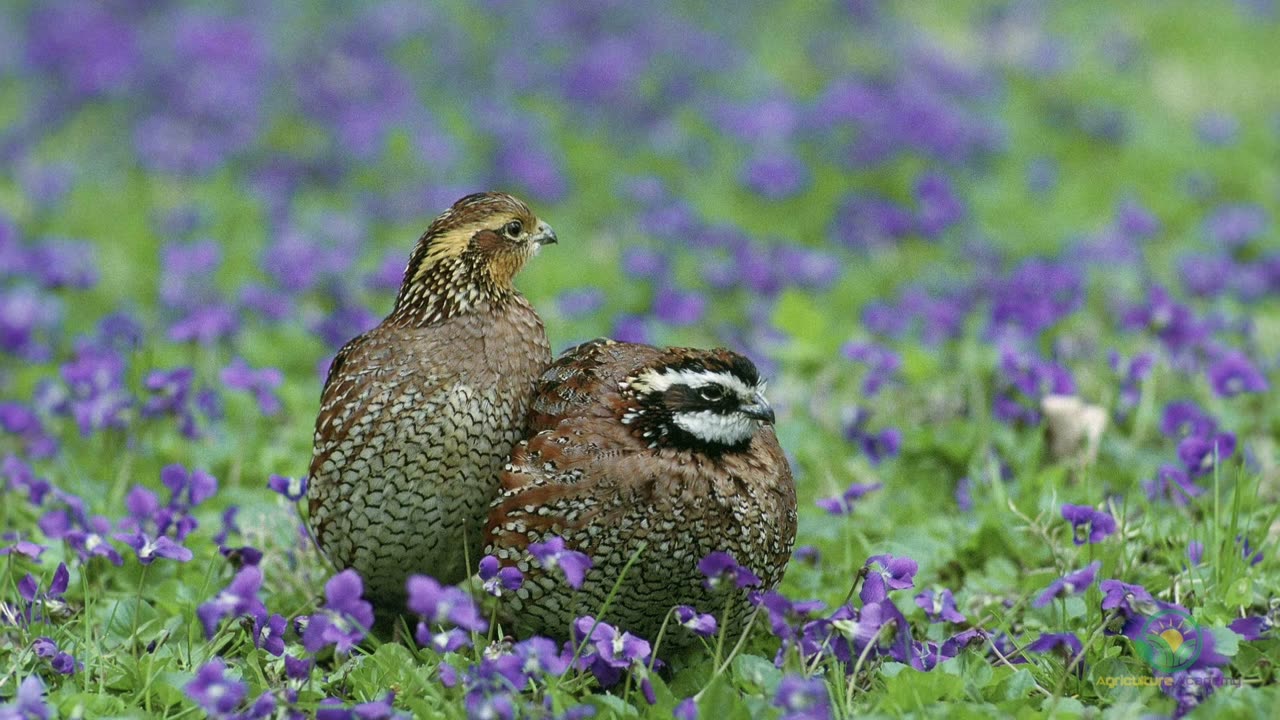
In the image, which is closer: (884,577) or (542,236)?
(884,577)

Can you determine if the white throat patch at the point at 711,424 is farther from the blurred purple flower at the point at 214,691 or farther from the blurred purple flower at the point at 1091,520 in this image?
the blurred purple flower at the point at 214,691

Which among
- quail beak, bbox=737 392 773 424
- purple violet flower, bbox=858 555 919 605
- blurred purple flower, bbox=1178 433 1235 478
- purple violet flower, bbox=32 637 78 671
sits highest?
quail beak, bbox=737 392 773 424

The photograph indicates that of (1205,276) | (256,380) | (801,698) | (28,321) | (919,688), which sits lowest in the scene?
(919,688)

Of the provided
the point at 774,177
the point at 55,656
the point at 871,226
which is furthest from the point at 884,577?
the point at 774,177

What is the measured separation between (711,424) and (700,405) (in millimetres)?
62

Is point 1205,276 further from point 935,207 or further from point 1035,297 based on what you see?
point 935,207

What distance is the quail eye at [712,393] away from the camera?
13.7 ft

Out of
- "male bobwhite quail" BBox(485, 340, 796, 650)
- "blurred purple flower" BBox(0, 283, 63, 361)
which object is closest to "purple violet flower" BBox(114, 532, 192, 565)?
A: "male bobwhite quail" BBox(485, 340, 796, 650)

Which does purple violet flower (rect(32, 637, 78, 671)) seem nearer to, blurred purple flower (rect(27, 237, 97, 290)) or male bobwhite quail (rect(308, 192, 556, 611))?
male bobwhite quail (rect(308, 192, 556, 611))

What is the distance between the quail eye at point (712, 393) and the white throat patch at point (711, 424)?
37 millimetres

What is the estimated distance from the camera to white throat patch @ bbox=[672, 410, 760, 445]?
419cm

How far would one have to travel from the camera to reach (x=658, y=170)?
11141 millimetres

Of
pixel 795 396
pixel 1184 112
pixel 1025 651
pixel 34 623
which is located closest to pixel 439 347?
pixel 34 623

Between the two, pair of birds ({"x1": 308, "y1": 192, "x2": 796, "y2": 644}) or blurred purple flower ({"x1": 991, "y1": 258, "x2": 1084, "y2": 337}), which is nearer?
pair of birds ({"x1": 308, "y1": 192, "x2": 796, "y2": 644})
